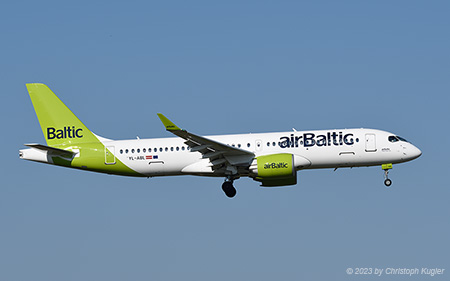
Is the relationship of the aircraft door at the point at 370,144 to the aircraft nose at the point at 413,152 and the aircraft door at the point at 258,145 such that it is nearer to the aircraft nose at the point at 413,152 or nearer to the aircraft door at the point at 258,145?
the aircraft nose at the point at 413,152

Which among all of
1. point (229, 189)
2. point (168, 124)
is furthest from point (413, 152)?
point (168, 124)

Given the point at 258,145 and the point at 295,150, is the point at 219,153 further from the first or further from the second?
the point at 295,150

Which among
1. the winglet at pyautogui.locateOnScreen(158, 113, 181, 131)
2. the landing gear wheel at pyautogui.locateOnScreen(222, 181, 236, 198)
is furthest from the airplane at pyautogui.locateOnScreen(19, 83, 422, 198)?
the winglet at pyautogui.locateOnScreen(158, 113, 181, 131)

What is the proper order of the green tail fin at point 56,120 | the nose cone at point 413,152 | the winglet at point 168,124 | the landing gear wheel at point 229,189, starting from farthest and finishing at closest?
the green tail fin at point 56,120
the landing gear wheel at point 229,189
the nose cone at point 413,152
the winglet at point 168,124

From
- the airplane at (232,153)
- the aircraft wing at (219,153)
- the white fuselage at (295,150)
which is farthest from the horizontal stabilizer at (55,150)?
the aircraft wing at (219,153)

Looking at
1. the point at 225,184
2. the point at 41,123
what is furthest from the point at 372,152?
the point at 41,123

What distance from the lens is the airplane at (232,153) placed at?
4972 cm

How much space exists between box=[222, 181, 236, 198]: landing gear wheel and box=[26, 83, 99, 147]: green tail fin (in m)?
9.24

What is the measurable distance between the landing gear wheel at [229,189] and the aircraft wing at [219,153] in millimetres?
1233

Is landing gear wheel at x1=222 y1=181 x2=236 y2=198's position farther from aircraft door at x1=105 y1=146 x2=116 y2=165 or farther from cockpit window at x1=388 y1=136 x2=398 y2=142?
cockpit window at x1=388 y1=136 x2=398 y2=142

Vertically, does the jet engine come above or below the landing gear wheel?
above

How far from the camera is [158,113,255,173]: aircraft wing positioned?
48441 millimetres

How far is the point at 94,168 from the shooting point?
52.4 metres

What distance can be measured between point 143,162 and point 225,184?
552cm
